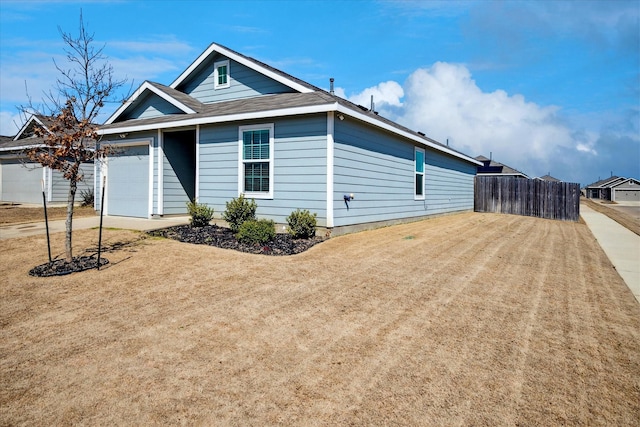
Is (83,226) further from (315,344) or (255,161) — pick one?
(315,344)

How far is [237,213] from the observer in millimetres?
9984

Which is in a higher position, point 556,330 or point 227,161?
point 227,161

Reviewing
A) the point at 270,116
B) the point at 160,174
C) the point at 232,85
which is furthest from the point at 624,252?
the point at 160,174

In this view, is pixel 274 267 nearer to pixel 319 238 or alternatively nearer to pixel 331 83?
pixel 319 238

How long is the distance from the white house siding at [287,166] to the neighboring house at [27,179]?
37.2 feet

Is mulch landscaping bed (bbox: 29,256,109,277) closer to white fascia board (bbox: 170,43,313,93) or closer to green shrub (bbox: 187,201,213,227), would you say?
green shrub (bbox: 187,201,213,227)

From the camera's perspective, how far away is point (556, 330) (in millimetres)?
4348

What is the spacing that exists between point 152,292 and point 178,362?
221 cm

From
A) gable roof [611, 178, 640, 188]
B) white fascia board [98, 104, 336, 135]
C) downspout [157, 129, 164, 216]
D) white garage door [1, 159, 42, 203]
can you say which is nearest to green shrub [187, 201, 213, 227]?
downspout [157, 129, 164, 216]

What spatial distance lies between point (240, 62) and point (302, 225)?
6436 mm

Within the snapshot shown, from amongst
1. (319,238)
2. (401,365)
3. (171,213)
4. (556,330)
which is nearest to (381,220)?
(319,238)

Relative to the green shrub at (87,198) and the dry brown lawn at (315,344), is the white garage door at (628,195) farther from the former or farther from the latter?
the green shrub at (87,198)

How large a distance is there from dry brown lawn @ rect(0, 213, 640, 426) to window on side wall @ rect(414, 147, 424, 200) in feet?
26.4

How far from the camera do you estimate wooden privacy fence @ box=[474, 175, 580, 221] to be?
65.2 feet
